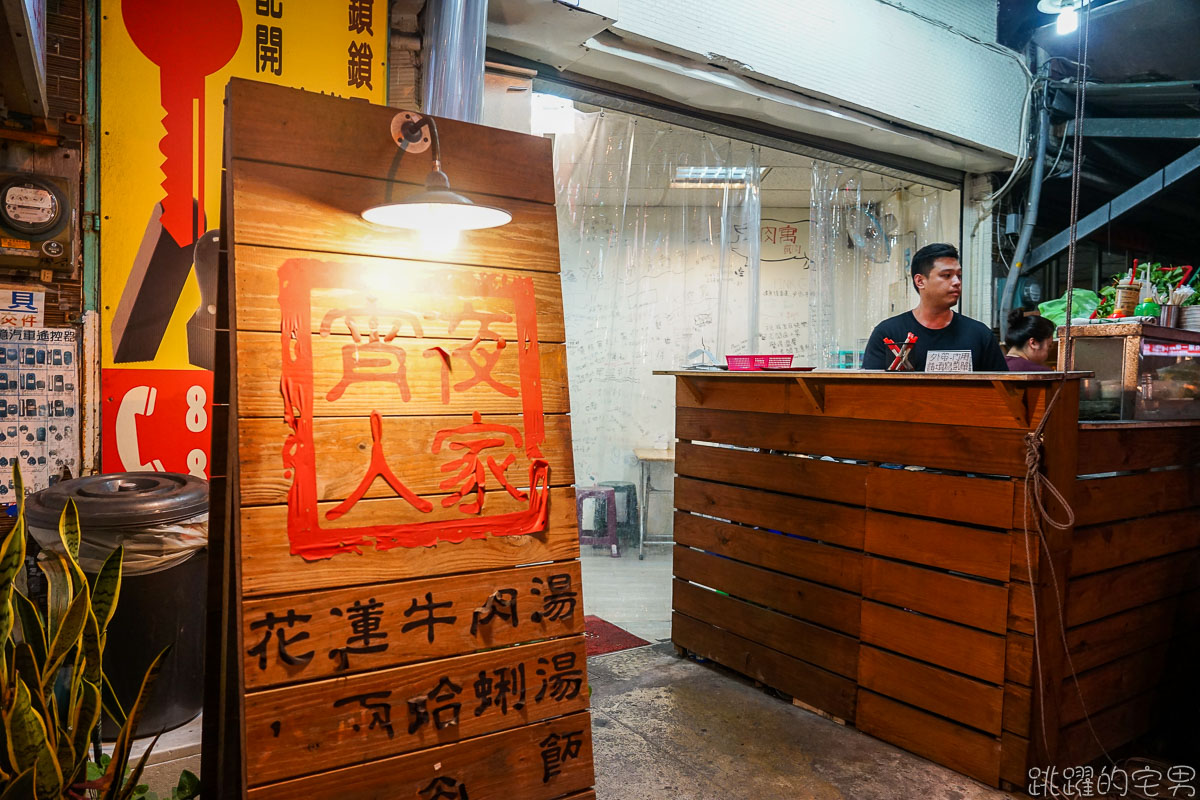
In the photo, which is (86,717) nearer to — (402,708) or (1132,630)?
(402,708)

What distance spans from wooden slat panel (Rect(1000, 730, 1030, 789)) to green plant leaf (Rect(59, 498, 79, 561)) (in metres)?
2.95

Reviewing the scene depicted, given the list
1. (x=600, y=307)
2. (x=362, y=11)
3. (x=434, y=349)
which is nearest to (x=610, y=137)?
(x=600, y=307)

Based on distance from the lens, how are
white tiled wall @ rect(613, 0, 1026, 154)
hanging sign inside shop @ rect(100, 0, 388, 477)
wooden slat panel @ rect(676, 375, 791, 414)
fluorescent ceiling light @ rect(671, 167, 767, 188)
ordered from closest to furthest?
hanging sign inside shop @ rect(100, 0, 388, 477) < wooden slat panel @ rect(676, 375, 791, 414) < white tiled wall @ rect(613, 0, 1026, 154) < fluorescent ceiling light @ rect(671, 167, 767, 188)

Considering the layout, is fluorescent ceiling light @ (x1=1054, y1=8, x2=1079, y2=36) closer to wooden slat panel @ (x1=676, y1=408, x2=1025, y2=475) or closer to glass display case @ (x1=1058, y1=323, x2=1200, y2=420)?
glass display case @ (x1=1058, y1=323, x2=1200, y2=420)

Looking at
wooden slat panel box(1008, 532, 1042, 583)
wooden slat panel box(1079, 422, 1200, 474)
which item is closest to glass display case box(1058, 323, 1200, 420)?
wooden slat panel box(1079, 422, 1200, 474)

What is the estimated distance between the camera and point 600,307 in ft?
17.9

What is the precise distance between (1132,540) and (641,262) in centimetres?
355

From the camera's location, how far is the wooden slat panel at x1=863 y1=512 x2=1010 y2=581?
265 centimetres

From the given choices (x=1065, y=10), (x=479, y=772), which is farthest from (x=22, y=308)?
(x=1065, y=10)

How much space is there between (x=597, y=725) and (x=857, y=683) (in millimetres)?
1112

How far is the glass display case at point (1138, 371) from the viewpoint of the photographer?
310cm

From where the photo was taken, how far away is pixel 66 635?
1.64 meters

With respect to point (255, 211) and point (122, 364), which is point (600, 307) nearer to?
point (122, 364)

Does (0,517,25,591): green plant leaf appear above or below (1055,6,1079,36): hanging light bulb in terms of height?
below
